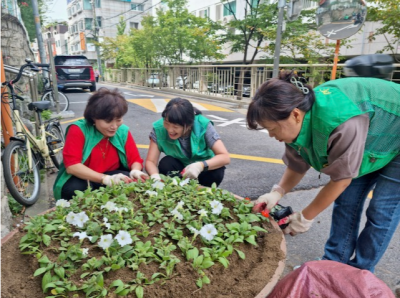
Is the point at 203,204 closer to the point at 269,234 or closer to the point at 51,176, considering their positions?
the point at 269,234

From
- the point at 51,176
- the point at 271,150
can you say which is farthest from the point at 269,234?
the point at 271,150

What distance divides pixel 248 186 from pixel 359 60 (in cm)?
194

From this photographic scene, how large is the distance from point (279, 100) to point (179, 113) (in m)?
0.98

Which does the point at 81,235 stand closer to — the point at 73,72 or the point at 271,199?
the point at 271,199

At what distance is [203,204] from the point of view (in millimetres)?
1524

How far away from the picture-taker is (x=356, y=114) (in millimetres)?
1271

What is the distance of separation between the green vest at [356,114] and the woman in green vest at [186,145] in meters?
0.87

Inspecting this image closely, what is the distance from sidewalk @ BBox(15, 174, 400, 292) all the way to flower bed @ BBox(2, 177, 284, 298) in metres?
0.98

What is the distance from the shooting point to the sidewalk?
2.07 m

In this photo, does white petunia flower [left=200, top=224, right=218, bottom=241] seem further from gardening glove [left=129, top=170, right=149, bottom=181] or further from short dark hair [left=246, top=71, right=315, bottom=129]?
gardening glove [left=129, top=170, right=149, bottom=181]

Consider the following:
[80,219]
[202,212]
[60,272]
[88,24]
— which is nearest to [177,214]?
[202,212]

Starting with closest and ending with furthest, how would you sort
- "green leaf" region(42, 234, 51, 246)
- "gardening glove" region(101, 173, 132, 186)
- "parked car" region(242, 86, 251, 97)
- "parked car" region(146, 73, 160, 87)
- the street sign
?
1. "green leaf" region(42, 234, 51, 246)
2. "gardening glove" region(101, 173, 132, 186)
3. the street sign
4. "parked car" region(242, 86, 251, 97)
5. "parked car" region(146, 73, 160, 87)

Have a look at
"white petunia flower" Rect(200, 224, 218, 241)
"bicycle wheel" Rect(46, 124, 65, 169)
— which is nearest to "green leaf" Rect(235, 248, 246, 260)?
"white petunia flower" Rect(200, 224, 218, 241)

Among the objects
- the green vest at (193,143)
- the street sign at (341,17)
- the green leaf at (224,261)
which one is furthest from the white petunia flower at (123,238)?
the street sign at (341,17)
